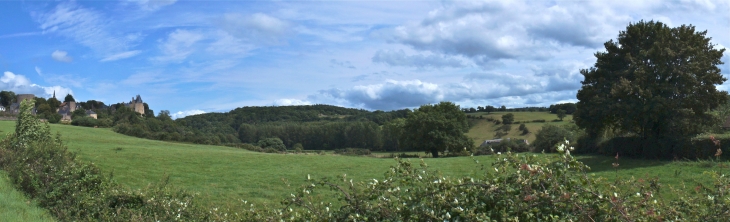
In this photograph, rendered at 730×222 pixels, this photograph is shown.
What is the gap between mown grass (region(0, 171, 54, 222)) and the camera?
363 inches

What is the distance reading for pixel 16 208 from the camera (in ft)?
33.4

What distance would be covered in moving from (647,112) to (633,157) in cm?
457

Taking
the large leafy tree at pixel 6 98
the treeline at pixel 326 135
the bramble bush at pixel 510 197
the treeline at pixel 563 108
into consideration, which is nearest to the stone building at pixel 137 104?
the large leafy tree at pixel 6 98

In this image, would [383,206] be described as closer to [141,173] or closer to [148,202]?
[148,202]

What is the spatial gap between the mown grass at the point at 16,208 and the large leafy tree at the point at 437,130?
1601 inches

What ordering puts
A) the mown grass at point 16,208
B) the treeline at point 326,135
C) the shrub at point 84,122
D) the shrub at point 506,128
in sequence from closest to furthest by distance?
1. the mown grass at point 16,208
2. the shrub at point 84,122
3. the shrub at point 506,128
4. the treeline at point 326,135

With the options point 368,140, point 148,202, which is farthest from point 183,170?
point 368,140

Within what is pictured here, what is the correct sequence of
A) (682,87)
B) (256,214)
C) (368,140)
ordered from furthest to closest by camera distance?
(368,140)
(682,87)
(256,214)

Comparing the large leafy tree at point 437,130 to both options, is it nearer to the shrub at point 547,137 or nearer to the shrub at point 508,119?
the shrub at point 547,137

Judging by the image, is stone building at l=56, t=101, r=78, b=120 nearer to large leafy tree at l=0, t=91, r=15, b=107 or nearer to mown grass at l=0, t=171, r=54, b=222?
large leafy tree at l=0, t=91, r=15, b=107

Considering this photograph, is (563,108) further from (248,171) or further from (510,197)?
(510,197)

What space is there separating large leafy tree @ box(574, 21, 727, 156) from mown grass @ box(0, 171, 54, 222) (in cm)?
Answer: 2477

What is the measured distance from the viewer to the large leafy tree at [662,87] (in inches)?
946

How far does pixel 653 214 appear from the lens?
3.54 m
